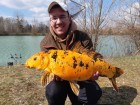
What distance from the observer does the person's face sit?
3.00m

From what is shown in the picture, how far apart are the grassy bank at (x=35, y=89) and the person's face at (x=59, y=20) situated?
114 centimetres

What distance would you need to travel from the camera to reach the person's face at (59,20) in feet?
9.84

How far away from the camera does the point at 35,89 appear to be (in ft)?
13.8

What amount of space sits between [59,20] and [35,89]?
155 centimetres

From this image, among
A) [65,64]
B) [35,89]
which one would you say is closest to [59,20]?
[65,64]

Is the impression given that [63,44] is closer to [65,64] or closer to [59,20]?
[59,20]

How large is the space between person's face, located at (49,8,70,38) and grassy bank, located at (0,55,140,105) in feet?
3.74

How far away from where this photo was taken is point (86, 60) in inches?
108

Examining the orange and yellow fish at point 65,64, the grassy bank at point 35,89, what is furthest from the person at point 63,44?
the grassy bank at point 35,89

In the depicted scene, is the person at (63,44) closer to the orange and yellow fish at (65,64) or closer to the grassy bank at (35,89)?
the orange and yellow fish at (65,64)

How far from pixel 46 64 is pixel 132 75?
105 inches

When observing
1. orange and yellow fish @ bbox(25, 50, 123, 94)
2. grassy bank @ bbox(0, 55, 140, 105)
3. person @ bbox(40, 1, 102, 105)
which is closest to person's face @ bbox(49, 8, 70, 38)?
person @ bbox(40, 1, 102, 105)

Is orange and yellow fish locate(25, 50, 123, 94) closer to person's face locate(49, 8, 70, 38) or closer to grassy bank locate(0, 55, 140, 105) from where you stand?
person's face locate(49, 8, 70, 38)

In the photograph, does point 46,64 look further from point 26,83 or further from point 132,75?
point 132,75
